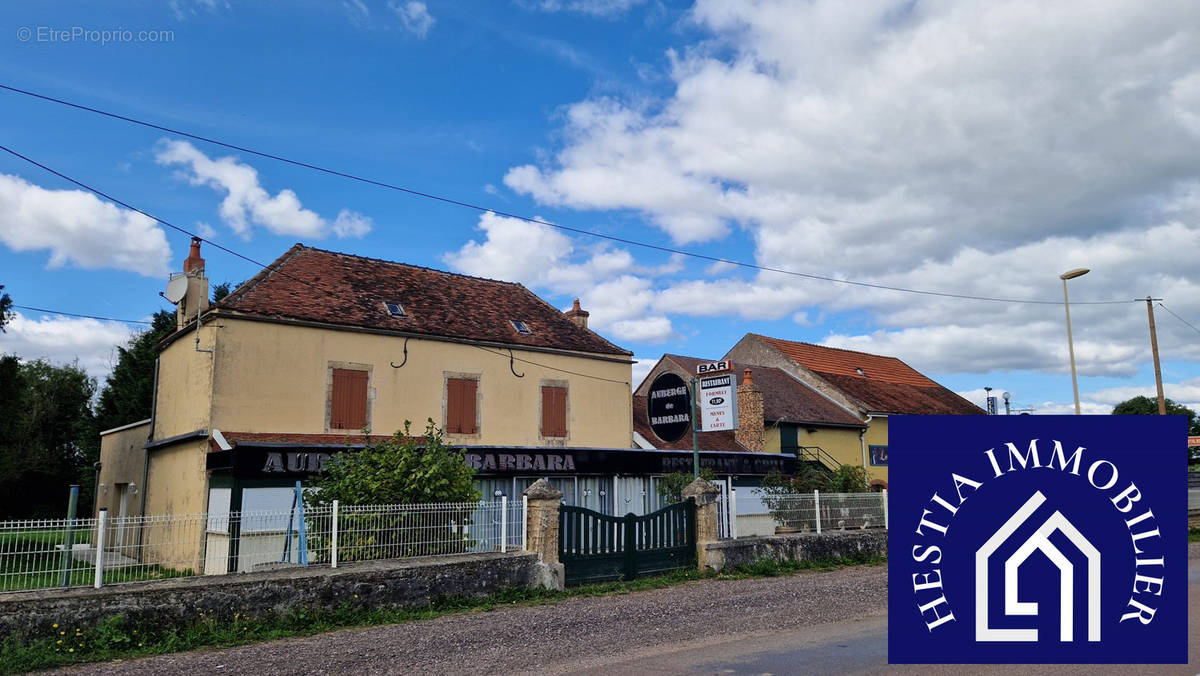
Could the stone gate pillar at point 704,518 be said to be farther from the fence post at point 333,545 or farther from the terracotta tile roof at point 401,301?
the terracotta tile roof at point 401,301

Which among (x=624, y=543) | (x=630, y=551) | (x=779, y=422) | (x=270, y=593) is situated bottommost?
(x=270, y=593)

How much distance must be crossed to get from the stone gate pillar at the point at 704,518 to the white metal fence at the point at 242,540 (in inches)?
157

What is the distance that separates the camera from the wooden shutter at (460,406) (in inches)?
853

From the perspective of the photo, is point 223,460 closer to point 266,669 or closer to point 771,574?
point 266,669

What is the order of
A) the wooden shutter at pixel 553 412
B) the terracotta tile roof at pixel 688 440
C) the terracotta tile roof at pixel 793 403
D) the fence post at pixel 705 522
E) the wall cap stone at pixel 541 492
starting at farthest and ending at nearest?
the terracotta tile roof at pixel 793 403 → the terracotta tile roof at pixel 688 440 → the wooden shutter at pixel 553 412 → the fence post at pixel 705 522 → the wall cap stone at pixel 541 492

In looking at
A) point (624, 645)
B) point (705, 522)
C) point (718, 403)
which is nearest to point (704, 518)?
point (705, 522)

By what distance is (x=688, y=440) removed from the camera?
1021 inches

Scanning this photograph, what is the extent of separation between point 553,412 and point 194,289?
33.2 ft

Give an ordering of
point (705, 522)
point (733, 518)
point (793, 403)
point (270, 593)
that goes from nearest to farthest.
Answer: point (270, 593) < point (705, 522) < point (733, 518) < point (793, 403)

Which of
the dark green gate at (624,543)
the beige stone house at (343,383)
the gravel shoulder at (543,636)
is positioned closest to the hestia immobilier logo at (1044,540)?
the gravel shoulder at (543,636)

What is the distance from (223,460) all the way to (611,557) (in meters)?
8.84

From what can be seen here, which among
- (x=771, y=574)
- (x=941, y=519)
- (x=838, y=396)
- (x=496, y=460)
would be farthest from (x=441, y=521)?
(x=838, y=396)

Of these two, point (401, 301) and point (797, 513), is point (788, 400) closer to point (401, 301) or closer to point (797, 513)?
point (797, 513)

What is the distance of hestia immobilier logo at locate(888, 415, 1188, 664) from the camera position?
407 centimetres
